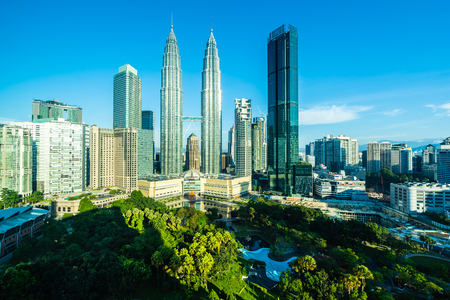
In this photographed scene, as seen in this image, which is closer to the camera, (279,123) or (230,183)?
(230,183)

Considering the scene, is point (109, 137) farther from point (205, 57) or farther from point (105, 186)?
point (205, 57)

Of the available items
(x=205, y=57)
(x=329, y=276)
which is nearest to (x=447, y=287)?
(x=329, y=276)

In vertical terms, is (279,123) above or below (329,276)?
above

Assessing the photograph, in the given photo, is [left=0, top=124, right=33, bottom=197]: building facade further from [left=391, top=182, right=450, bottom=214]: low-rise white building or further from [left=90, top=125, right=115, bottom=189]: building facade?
[left=391, top=182, right=450, bottom=214]: low-rise white building

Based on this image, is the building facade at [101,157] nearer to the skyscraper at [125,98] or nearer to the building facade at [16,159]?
the skyscraper at [125,98]

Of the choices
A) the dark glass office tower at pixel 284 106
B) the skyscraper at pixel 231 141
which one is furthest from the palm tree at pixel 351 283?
the skyscraper at pixel 231 141

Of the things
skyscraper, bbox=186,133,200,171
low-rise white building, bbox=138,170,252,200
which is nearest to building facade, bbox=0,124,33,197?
low-rise white building, bbox=138,170,252,200
